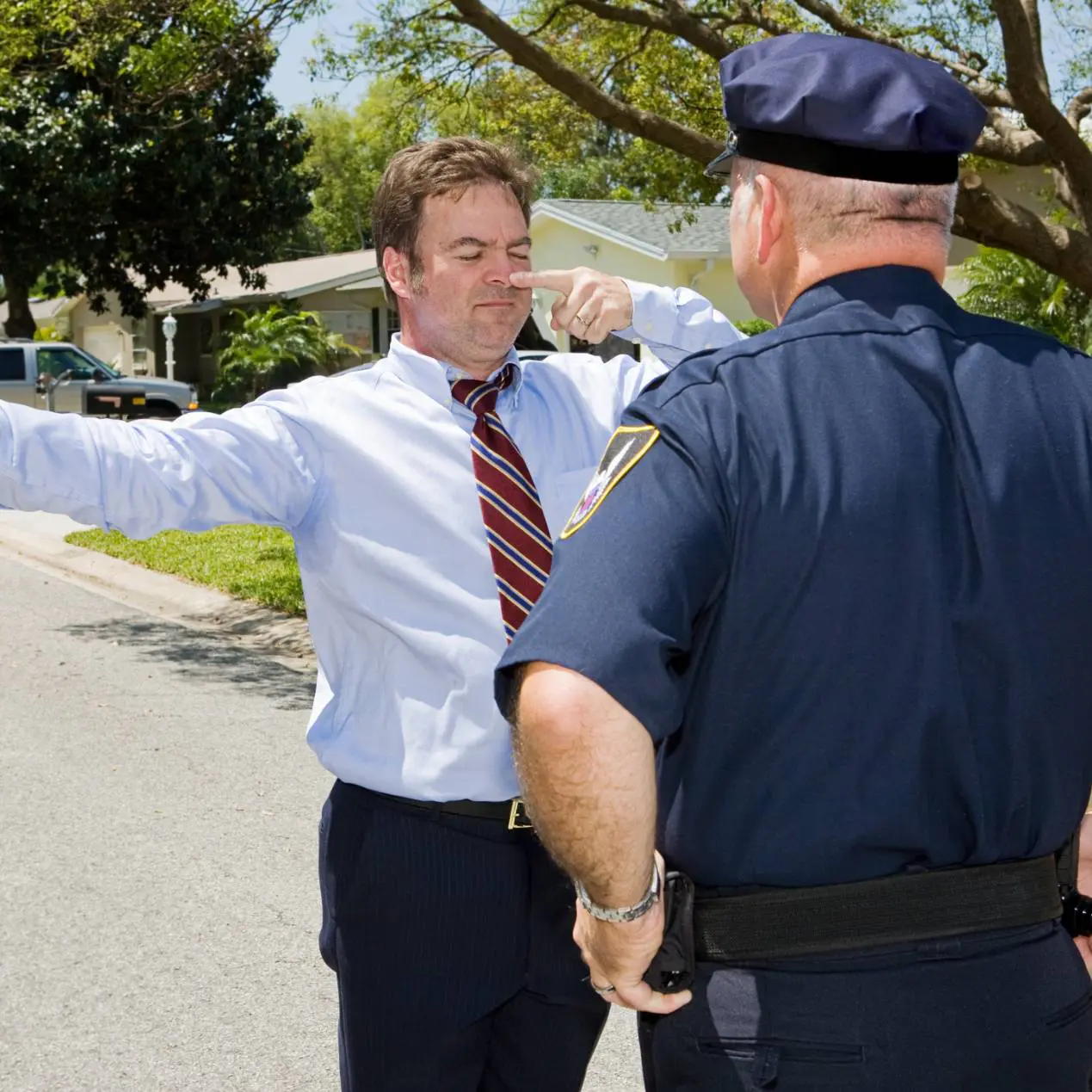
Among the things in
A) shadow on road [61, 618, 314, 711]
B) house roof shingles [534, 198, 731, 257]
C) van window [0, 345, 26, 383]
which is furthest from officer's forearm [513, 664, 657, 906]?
van window [0, 345, 26, 383]

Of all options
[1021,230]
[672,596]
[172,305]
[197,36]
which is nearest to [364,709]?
[672,596]

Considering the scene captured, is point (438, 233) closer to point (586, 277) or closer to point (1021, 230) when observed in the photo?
point (586, 277)

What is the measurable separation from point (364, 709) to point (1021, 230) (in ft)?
24.6

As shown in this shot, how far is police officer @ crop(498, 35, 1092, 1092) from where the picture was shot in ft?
5.44

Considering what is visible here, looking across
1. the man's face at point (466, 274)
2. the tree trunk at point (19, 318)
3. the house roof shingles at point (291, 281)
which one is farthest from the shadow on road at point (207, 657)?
the house roof shingles at point (291, 281)

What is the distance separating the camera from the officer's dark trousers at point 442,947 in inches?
96.4

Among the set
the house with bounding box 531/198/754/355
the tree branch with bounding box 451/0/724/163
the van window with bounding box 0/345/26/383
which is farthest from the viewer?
the house with bounding box 531/198/754/355

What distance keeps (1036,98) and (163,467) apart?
771cm

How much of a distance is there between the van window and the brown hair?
24.7 metres

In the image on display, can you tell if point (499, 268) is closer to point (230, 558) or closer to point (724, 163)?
point (724, 163)

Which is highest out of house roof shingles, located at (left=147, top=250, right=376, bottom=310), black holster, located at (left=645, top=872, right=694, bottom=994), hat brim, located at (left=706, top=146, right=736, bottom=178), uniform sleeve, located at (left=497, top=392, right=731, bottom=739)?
hat brim, located at (left=706, top=146, right=736, bottom=178)

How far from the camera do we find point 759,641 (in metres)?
1.69

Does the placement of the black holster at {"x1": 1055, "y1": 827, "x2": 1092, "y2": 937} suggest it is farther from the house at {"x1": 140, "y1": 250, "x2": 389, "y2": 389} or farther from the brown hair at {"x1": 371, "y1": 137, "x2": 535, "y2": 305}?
the house at {"x1": 140, "y1": 250, "x2": 389, "y2": 389}

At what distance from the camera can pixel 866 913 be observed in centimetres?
173
